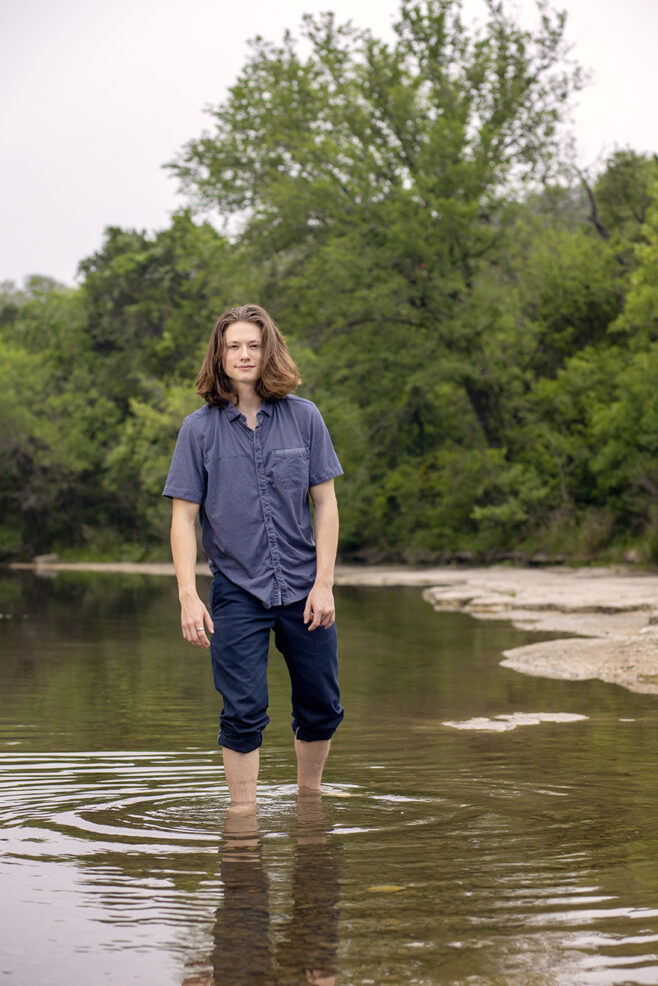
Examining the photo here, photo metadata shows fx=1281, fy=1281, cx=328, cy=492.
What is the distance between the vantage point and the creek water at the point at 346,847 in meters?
3.03

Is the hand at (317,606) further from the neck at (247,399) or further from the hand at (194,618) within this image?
the neck at (247,399)

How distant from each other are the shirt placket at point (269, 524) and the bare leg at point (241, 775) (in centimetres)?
57

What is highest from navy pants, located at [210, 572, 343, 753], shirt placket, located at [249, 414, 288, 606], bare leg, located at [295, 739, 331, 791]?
shirt placket, located at [249, 414, 288, 606]

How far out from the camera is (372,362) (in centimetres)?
3117

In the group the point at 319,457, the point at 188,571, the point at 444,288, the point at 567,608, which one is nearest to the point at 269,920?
the point at 188,571

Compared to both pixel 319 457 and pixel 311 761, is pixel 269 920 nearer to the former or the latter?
pixel 311 761

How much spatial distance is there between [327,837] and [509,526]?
26.5 metres

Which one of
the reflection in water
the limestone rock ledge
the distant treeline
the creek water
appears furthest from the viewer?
the distant treeline

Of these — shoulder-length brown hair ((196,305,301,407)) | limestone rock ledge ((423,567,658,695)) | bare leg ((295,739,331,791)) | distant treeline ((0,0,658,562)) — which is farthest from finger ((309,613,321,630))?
distant treeline ((0,0,658,562))

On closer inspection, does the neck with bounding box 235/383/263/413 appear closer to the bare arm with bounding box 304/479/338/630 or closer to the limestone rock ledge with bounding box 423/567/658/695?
the bare arm with bounding box 304/479/338/630

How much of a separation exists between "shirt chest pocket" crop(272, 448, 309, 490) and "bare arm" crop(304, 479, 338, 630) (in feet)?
0.38

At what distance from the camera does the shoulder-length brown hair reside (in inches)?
181

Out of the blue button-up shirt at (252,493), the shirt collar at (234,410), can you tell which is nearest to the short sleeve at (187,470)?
the blue button-up shirt at (252,493)

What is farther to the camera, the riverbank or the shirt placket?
the riverbank
